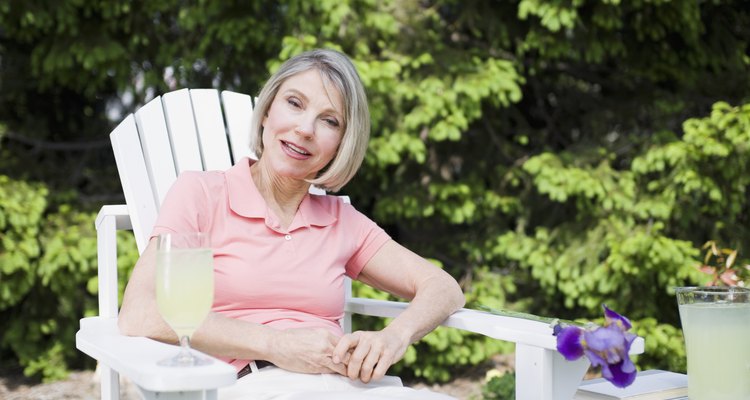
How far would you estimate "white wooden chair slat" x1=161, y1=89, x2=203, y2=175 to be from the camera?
2578mm

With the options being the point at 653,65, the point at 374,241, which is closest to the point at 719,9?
the point at 653,65

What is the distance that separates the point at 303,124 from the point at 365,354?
1.92 ft

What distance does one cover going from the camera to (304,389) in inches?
72.8

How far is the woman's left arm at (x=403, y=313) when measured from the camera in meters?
1.89

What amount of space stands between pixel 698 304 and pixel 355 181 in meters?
2.93

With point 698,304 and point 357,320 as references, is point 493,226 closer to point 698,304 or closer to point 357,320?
point 357,320

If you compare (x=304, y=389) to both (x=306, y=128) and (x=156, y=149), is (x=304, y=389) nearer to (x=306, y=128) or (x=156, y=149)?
(x=306, y=128)

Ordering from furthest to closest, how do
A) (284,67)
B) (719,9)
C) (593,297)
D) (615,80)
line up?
(615,80) → (719,9) → (593,297) → (284,67)

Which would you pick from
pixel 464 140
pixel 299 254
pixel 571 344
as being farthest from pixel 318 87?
pixel 464 140

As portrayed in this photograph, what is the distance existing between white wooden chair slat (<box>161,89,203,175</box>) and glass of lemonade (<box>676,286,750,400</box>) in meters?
1.51

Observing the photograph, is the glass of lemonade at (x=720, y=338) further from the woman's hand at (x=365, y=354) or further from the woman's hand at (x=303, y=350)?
the woman's hand at (x=303, y=350)

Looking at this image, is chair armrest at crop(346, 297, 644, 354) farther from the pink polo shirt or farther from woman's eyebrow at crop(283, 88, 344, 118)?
woman's eyebrow at crop(283, 88, 344, 118)

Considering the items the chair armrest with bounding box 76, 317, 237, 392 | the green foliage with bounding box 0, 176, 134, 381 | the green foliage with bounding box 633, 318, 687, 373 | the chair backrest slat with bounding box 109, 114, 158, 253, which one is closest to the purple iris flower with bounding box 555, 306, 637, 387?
the chair armrest with bounding box 76, 317, 237, 392

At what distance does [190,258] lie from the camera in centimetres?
141
